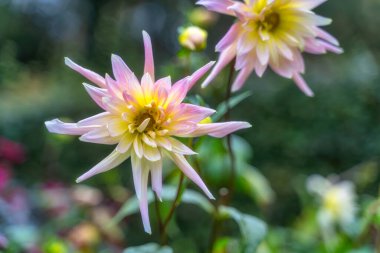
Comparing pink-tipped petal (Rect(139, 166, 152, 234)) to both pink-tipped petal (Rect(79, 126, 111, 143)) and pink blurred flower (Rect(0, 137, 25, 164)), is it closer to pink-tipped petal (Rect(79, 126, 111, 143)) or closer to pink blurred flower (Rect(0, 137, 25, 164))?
pink-tipped petal (Rect(79, 126, 111, 143))

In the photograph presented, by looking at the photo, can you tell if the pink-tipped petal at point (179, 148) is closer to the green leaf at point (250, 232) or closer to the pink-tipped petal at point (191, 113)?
the pink-tipped petal at point (191, 113)

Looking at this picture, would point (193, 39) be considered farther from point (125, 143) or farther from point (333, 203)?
point (333, 203)

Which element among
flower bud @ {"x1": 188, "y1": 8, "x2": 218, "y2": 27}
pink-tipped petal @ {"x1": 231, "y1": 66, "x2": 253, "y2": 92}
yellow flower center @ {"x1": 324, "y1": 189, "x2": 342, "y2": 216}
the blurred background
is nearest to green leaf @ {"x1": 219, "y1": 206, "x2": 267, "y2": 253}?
pink-tipped petal @ {"x1": 231, "y1": 66, "x2": 253, "y2": 92}

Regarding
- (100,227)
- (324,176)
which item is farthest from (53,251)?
(324,176)

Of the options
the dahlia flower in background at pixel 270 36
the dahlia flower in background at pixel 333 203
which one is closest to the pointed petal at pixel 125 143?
the dahlia flower in background at pixel 270 36

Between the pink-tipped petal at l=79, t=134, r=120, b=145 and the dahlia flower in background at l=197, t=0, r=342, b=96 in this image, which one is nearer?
the pink-tipped petal at l=79, t=134, r=120, b=145
